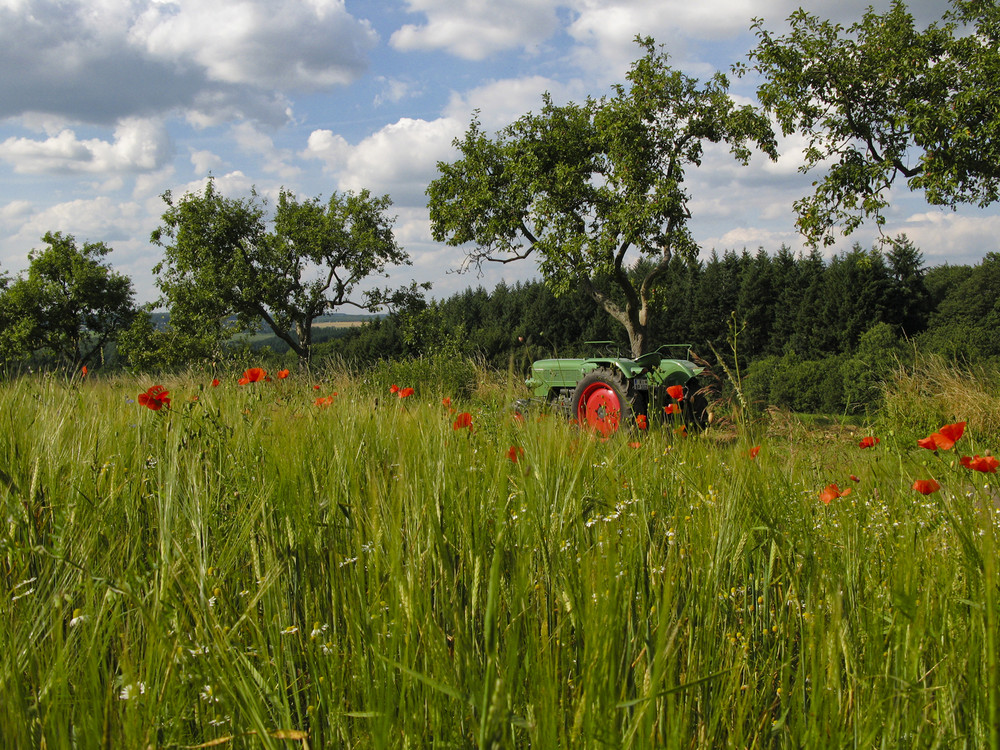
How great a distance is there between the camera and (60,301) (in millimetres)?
32281

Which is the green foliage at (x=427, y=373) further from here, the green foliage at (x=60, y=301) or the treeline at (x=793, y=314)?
the green foliage at (x=60, y=301)

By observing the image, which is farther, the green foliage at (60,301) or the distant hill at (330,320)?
the green foliage at (60,301)

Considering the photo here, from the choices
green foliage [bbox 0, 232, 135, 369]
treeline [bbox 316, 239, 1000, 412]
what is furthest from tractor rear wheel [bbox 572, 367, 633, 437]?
green foliage [bbox 0, 232, 135, 369]

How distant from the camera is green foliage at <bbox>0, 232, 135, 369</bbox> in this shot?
30.8 metres

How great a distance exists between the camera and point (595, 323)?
117 ft

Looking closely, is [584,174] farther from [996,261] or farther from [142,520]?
[996,261]

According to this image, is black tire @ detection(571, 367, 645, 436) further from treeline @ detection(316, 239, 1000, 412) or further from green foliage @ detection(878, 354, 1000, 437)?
treeline @ detection(316, 239, 1000, 412)

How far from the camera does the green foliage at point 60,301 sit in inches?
1211

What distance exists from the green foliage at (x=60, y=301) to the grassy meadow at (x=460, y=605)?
3503 cm

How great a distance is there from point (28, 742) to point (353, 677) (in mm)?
369

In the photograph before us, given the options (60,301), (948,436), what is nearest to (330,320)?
(60,301)

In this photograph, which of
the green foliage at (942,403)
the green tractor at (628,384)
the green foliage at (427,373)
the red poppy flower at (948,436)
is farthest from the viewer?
the green foliage at (427,373)

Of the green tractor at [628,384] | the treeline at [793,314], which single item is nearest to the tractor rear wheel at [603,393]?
the green tractor at [628,384]

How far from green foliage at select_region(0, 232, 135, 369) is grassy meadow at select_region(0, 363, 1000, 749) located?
115ft
